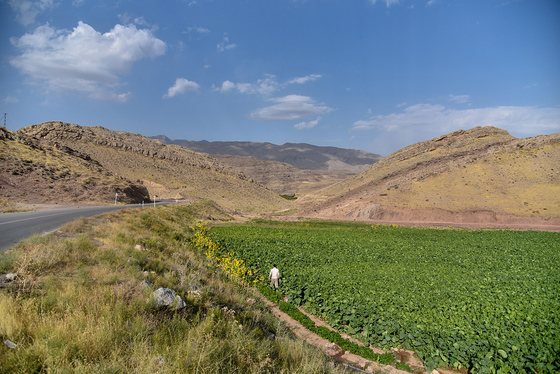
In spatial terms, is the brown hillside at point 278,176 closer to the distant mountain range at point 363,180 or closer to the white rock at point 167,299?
the distant mountain range at point 363,180

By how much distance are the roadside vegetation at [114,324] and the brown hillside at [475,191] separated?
40.0m

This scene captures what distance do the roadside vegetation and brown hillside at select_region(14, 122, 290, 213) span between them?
166 ft

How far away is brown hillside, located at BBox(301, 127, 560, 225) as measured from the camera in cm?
4175

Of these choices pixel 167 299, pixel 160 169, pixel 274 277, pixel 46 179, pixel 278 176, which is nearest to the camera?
pixel 167 299

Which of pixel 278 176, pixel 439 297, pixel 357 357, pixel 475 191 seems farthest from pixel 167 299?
pixel 278 176

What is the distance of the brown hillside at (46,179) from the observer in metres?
29.4

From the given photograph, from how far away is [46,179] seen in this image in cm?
3275

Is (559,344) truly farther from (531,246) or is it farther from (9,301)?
(531,246)

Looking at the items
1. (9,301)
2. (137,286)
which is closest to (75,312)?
(9,301)

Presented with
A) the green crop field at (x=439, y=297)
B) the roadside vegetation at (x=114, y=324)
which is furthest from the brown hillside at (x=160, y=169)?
the roadside vegetation at (x=114, y=324)

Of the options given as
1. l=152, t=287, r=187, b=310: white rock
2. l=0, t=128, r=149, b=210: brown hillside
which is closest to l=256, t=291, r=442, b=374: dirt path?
A: l=152, t=287, r=187, b=310: white rock

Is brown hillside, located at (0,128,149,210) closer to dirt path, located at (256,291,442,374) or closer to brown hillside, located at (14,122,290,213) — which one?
brown hillside, located at (14,122,290,213)

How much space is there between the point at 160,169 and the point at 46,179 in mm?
39129

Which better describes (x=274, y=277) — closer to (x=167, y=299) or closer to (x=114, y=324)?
(x=167, y=299)
